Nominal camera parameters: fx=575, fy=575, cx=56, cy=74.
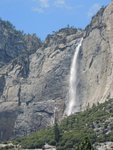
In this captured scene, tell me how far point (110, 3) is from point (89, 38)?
496 inches

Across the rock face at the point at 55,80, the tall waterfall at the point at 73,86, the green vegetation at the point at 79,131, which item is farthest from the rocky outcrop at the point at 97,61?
the green vegetation at the point at 79,131

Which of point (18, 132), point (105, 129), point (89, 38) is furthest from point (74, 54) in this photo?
point (105, 129)

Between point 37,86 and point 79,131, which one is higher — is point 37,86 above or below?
above

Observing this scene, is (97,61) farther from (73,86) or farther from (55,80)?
(55,80)

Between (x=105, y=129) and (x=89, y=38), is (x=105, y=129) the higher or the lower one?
the lower one

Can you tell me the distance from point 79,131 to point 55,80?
4101 centimetres

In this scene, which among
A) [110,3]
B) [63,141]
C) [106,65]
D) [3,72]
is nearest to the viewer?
[63,141]

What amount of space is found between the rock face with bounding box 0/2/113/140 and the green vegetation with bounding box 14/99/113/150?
12.9 meters

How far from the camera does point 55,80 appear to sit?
563 feet

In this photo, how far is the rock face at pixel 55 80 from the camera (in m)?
164

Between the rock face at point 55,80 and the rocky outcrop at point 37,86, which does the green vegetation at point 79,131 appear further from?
the rocky outcrop at point 37,86

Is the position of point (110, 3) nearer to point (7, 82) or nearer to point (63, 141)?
point (7, 82)

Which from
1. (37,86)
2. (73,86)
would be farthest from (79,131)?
(37,86)

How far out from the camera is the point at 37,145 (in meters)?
131
